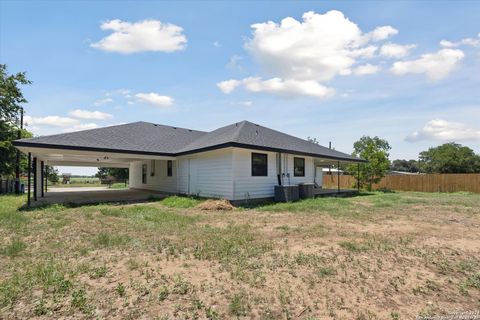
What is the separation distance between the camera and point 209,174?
1373 cm

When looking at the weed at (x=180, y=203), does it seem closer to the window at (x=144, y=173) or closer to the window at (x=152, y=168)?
the window at (x=152, y=168)

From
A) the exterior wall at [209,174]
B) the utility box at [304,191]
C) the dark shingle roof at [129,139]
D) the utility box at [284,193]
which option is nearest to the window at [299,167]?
the utility box at [304,191]

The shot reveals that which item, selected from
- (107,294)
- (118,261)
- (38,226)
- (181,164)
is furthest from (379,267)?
(181,164)

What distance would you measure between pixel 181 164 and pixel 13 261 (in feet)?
37.9

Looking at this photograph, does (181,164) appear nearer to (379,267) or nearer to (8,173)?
(379,267)

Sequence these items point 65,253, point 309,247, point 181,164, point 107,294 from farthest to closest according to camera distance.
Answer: point 181,164 → point 309,247 → point 65,253 → point 107,294

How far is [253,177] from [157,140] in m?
6.93

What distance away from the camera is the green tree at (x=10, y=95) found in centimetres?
2220

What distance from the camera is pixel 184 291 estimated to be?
348cm

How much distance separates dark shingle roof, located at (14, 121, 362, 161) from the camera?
1173cm

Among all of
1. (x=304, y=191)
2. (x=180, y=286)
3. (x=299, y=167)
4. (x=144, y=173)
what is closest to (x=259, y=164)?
(x=304, y=191)

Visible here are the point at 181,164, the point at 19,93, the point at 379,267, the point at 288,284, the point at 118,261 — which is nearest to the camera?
the point at 288,284

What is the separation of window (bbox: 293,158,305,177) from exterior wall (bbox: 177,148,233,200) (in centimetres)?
470

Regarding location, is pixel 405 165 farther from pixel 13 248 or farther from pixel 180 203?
pixel 13 248
